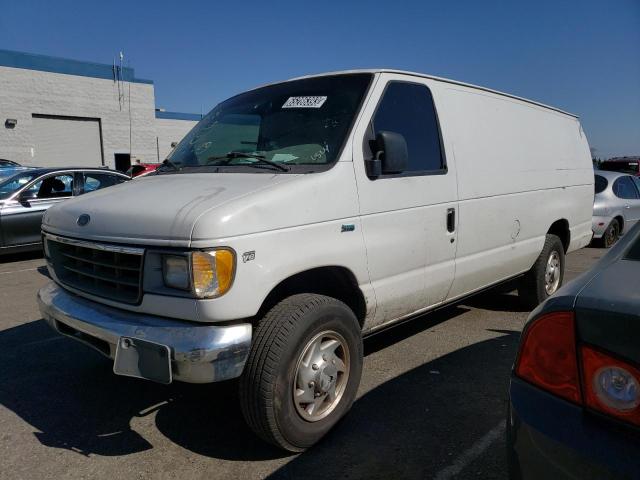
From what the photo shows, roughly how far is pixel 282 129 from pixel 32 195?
285 inches

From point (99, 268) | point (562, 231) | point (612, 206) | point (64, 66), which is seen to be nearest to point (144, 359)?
point (99, 268)

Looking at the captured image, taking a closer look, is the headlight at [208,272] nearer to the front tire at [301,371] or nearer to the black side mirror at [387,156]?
the front tire at [301,371]

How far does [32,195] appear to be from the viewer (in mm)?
9062

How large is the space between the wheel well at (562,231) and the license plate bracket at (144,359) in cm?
451

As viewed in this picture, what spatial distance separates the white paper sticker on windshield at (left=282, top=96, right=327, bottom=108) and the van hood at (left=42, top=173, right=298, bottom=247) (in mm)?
747

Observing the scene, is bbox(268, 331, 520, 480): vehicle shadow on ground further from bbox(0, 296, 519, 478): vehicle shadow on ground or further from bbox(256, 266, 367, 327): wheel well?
bbox(256, 266, 367, 327): wheel well

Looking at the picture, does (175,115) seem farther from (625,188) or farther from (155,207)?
(155,207)

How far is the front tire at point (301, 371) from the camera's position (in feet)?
8.57

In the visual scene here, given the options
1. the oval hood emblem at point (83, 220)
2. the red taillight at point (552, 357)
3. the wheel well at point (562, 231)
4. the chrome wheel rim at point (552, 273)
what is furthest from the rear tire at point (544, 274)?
the oval hood emblem at point (83, 220)

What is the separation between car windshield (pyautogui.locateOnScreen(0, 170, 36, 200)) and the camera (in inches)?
349

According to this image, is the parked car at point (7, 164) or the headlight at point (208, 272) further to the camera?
the parked car at point (7, 164)

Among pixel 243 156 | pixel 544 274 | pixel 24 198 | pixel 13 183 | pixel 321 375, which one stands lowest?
pixel 321 375

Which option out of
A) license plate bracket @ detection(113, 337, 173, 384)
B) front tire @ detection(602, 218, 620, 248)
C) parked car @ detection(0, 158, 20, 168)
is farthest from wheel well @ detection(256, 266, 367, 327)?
parked car @ detection(0, 158, 20, 168)

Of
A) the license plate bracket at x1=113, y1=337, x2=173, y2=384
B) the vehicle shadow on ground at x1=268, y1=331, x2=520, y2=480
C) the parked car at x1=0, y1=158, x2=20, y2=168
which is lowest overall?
the vehicle shadow on ground at x1=268, y1=331, x2=520, y2=480
